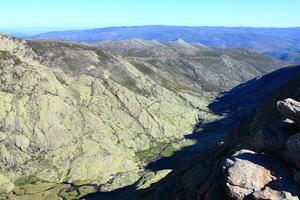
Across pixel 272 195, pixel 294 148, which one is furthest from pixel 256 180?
pixel 294 148

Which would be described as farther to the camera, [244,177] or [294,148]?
[294,148]

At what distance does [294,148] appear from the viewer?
157 feet

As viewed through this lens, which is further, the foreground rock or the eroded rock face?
the eroded rock face

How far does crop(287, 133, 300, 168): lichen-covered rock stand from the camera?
4747 cm

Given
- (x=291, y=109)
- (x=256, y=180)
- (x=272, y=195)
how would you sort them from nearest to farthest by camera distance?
1. (x=272, y=195)
2. (x=256, y=180)
3. (x=291, y=109)

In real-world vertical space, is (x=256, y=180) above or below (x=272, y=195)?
above

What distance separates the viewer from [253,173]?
46719 mm

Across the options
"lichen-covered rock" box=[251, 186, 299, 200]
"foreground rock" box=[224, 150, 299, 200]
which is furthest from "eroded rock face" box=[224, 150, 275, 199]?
"lichen-covered rock" box=[251, 186, 299, 200]

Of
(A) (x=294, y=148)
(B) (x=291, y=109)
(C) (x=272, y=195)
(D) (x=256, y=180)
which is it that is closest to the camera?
(C) (x=272, y=195)

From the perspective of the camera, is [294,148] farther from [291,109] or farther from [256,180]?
[256,180]

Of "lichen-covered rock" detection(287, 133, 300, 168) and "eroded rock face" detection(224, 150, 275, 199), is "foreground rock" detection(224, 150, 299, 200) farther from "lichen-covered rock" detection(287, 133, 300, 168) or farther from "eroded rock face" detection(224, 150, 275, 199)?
"lichen-covered rock" detection(287, 133, 300, 168)

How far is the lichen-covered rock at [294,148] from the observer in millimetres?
47469

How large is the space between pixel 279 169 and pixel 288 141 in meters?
3.14

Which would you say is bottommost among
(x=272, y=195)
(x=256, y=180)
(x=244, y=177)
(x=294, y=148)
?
(x=272, y=195)
